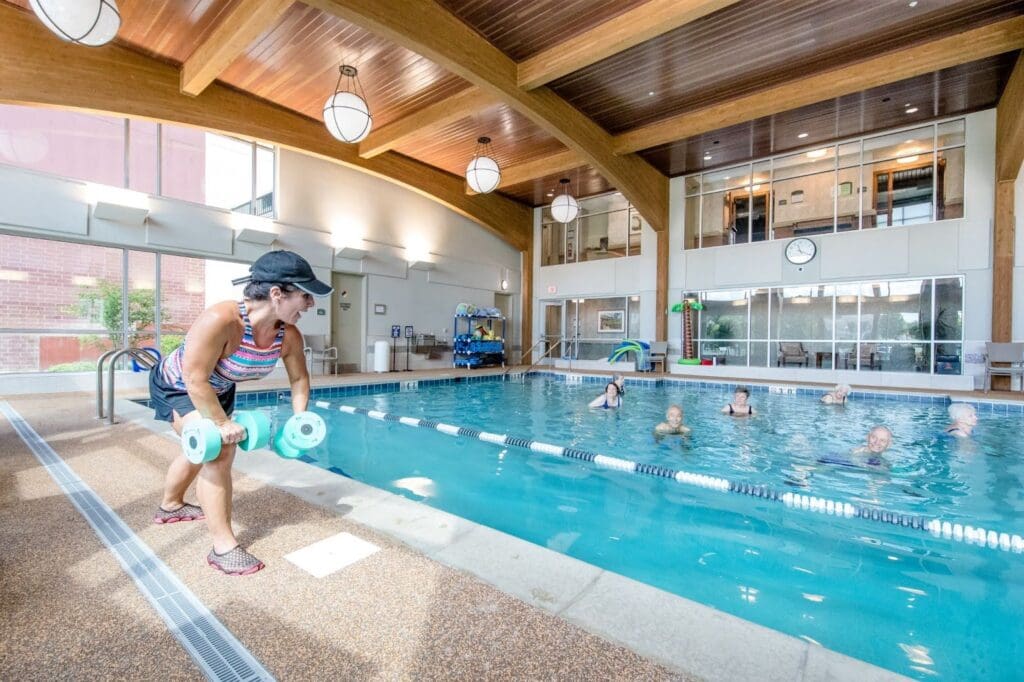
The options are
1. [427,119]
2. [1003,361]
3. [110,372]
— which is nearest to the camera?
[110,372]

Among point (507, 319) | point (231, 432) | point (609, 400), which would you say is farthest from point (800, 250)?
point (231, 432)

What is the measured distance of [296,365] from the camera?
6.61 feet

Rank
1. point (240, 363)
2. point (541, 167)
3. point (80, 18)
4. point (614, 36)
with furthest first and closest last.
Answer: point (541, 167), point (614, 36), point (80, 18), point (240, 363)

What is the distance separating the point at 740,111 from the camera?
816 cm

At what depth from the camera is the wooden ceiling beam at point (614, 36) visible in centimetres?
536

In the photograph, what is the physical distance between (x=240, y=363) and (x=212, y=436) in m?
0.34

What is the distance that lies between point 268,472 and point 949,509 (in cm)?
449

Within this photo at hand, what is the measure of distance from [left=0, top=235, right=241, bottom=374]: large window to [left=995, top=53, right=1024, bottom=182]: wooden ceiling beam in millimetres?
13084

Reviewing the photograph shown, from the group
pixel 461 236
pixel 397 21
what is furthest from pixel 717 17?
pixel 461 236

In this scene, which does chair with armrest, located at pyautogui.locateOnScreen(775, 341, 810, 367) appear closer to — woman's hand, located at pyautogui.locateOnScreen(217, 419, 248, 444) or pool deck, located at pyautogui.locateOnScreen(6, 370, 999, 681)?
pool deck, located at pyautogui.locateOnScreen(6, 370, 999, 681)

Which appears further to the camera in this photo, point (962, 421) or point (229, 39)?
point (229, 39)

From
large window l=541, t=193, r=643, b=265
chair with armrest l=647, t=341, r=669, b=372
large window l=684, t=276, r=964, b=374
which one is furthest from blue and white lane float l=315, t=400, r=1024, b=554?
large window l=541, t=193, r=643, b=265

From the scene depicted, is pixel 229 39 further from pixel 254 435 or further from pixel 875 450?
pixel 875 450

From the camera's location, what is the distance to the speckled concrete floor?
3.95 feet
